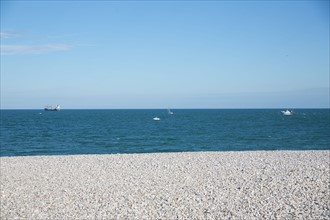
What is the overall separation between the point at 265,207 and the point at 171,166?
7.27 m

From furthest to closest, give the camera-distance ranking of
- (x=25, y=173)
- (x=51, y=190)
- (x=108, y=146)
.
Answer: (x=108, y=146)
(x=25, y=173)
(x=51, y=190)

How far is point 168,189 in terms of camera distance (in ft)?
36.7

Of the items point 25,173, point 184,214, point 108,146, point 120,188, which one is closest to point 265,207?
point 184,214

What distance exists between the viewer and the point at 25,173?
48.5 feet

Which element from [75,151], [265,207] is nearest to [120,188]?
[265,207]

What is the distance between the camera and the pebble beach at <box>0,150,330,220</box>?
29.0ft

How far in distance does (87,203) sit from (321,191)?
7.66m

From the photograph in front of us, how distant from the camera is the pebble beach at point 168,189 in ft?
29.0

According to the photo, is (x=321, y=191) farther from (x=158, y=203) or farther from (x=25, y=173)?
(x=25, y=173)

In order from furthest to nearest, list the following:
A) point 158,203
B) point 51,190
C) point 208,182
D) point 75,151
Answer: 1. point 75,151
2. point 208,182
3. point 51,190
4. point 158,203

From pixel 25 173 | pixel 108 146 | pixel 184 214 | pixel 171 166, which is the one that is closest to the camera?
pixel 184 214

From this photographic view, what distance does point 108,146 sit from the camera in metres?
32.9

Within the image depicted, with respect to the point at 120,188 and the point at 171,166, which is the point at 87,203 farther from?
the point at 171,166

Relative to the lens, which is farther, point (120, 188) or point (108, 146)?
point (108, 146)
